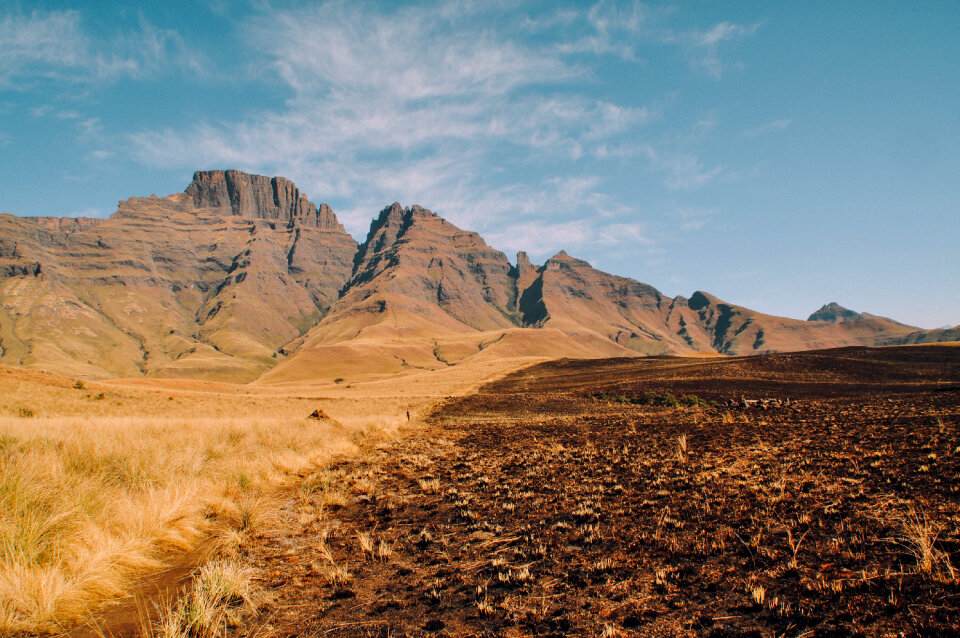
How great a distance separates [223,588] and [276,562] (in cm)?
148

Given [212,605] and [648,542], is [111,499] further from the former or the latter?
[648,542]

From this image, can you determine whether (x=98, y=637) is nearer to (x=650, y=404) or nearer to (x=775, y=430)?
(x=775, y=430)

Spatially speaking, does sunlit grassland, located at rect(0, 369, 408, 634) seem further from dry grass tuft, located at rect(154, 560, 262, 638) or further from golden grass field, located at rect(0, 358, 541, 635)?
dry grass tuft, located at rect(154, 560, 262, 638)

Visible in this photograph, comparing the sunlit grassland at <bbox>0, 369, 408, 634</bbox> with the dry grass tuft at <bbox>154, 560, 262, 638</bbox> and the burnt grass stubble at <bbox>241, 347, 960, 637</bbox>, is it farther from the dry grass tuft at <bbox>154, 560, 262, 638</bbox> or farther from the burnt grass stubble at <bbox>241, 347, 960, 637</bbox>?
the burnt grass stubble at <bbox>241, 347, 960, 637</bbox>

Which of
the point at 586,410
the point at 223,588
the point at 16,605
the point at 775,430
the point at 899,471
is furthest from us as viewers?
the point at 586,410

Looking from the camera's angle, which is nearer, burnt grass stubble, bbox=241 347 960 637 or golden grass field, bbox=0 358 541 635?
burnt grass stubble, bbox=241 347 960 637

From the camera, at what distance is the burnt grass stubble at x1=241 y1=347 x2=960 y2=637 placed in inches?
153

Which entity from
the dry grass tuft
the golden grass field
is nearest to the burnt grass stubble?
the dry grass tuft

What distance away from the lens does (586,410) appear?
1085 inches

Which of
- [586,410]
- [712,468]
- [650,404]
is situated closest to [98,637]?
[712,468]

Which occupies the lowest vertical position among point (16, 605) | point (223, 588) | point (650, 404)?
point (650, 404)

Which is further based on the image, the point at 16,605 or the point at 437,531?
the point at 437,531

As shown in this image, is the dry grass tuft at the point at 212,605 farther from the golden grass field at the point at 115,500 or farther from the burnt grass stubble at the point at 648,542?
the burnt grass stubble at the point at 648,542

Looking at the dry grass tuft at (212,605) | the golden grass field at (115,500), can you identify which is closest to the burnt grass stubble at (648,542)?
the dry grass tuft at (212,605)
